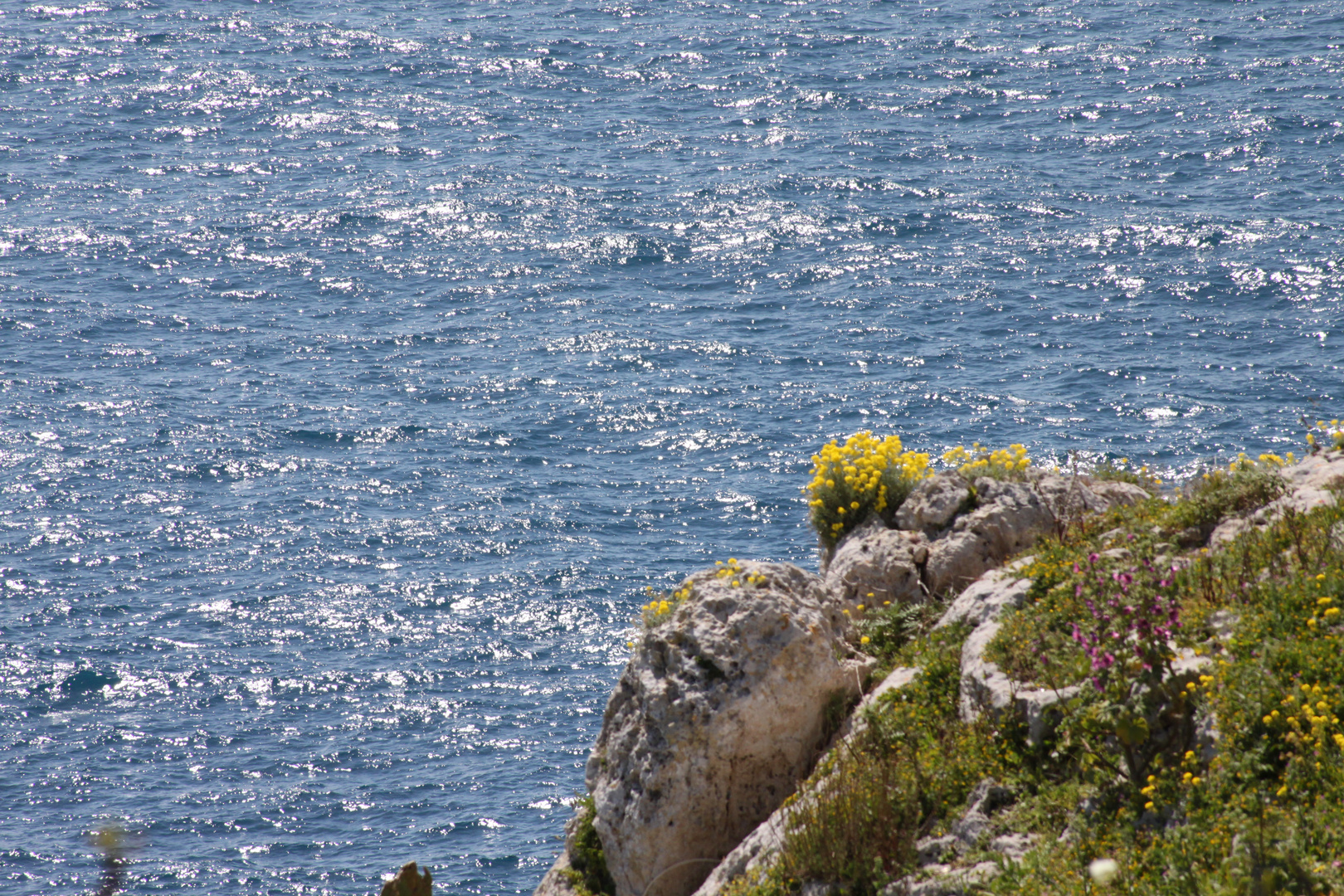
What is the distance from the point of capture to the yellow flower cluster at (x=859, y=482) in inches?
665

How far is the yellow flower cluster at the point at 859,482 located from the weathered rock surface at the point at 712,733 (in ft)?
10.2

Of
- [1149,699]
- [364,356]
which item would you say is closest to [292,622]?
[364,356]

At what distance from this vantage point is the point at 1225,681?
9.89 meters

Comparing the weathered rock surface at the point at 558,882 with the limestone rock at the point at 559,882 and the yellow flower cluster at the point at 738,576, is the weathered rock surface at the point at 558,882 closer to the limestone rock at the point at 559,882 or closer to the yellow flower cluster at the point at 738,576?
the limestone rock at the point at 559,882

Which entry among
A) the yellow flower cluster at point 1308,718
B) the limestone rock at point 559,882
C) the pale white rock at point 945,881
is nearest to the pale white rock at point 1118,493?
the yellow flower cluster at point 1308,718

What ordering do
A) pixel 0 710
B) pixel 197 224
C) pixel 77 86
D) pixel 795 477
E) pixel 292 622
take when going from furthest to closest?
pixel 77 86
pixel 197 224
pixel 795 477
pixel 292 622
pixel 0 710

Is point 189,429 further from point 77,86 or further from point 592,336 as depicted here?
point 77,86

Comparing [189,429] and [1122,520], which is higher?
[1122,520]

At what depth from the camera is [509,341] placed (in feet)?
197

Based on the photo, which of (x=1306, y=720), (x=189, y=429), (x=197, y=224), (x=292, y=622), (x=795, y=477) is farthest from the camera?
(x=197, y=224)

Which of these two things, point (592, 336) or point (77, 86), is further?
point (77, 86)

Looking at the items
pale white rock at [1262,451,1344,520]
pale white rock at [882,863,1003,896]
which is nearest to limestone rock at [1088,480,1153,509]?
pale white rock at [1262,451,1344,520]

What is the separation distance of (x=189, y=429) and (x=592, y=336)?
17885 millimetres

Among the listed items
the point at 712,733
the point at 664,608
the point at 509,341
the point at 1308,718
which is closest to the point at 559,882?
the point at 712,733
